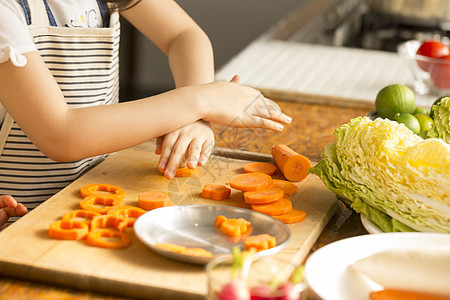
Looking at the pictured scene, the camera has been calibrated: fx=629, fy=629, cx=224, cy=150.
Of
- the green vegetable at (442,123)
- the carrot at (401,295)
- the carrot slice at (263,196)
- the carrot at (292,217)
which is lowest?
the carrot at (292,217)

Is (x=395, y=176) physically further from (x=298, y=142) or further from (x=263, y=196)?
(x=298, y=142)

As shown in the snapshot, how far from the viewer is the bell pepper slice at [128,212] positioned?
0.95 m

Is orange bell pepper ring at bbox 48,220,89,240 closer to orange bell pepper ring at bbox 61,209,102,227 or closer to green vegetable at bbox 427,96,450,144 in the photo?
orange bell pepper ring at bbox 61,209,102,227

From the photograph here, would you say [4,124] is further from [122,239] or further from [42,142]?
[122,239]

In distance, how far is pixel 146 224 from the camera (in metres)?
0.91

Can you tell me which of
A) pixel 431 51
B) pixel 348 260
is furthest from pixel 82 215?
pixel 431 51

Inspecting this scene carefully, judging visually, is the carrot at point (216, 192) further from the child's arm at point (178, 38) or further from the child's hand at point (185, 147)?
the child's arm at point (178, 38)

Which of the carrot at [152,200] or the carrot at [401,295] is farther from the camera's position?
the carrot at [152,200]

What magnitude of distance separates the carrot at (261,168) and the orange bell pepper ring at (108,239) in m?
0.35

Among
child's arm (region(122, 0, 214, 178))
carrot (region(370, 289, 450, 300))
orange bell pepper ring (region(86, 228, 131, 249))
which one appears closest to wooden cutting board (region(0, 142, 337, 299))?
orange bell pepper ring (region(86, 228, 131, 249))

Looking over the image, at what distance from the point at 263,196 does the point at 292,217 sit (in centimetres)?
7

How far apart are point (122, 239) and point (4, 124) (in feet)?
1.83

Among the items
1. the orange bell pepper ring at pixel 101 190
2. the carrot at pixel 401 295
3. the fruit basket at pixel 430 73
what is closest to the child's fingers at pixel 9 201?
the orange bell pepper ring at pixel 101 190

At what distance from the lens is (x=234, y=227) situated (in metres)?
0.89
